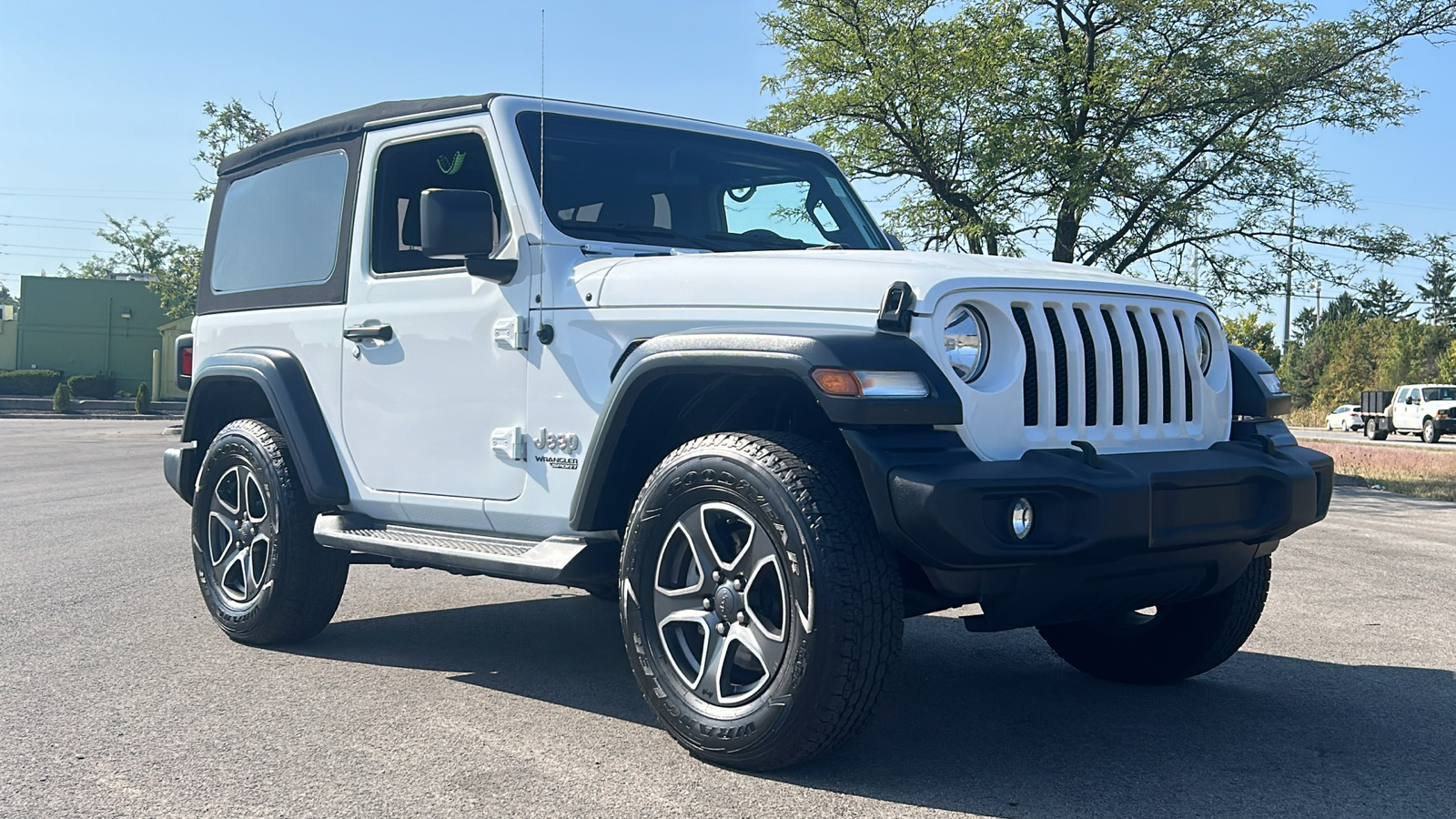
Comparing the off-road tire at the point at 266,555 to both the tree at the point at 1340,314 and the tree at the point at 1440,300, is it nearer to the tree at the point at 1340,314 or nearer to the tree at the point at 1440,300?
the tree at the point at 1340,314

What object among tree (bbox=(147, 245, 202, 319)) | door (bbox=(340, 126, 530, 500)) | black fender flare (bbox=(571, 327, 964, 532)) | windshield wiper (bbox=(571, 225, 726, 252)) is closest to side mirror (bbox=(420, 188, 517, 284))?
door (bbox=(340, 126, 530, 500))

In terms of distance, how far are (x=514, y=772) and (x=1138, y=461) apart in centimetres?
197

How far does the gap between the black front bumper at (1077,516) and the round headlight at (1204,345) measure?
1.11 feet

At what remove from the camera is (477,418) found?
15.5 ft

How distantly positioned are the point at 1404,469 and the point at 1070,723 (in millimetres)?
20544

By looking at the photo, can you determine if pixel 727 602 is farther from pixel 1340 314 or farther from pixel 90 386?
pixel 1340 314

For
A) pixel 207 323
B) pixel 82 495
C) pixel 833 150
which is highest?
pixel 833 150

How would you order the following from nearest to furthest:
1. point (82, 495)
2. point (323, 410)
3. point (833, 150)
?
1. point (323, 410)
2. point (82, 495)
3. point (833, 150)

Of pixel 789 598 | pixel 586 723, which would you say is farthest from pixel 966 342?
pixel 586 723

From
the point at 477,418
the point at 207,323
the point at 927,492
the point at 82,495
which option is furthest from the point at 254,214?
the point at 82,495

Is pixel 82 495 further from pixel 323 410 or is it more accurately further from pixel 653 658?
pixel 653 658

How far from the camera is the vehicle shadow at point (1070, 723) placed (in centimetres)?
358

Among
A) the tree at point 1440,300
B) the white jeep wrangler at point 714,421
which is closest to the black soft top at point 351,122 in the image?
→ the white jeep wrangler at point 714,421

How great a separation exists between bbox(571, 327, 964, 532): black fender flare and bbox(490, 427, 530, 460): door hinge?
0.45 m
